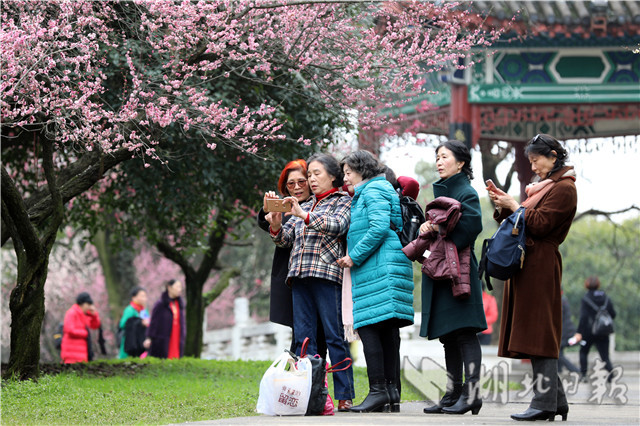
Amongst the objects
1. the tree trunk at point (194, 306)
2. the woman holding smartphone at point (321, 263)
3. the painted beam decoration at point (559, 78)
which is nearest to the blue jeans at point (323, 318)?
the woman holding smartphone at point (321, 263)

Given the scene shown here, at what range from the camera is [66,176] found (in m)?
9.38

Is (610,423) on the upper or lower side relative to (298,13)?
lower

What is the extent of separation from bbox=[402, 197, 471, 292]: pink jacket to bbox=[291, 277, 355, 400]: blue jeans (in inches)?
29.0

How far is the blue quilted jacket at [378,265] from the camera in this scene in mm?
6484

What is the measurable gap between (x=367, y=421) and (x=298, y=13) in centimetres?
427

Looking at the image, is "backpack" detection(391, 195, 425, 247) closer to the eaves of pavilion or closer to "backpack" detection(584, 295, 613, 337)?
the eaves of pavilion

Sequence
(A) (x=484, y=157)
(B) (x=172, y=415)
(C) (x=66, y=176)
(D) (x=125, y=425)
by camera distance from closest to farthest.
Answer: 1. (D) (x=125, y=425)
2. (B) (x=172, y=415)
3. (C) (x=66, y=176)
4. (A) (x=484, y=157)

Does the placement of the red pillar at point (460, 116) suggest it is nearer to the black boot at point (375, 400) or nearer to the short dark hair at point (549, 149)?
the short dark hair at point (549, 149)

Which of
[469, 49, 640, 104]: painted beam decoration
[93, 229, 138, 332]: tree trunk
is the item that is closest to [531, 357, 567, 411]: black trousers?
[469, 49, 640, 104]: painted beam decoration

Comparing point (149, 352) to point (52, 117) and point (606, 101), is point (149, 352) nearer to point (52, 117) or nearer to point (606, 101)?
point (52, 117)

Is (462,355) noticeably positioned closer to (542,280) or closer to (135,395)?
(542,280)

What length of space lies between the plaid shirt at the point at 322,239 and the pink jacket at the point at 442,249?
1.96 ft

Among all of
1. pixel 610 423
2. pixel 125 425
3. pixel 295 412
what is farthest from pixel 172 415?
pixel 610 423

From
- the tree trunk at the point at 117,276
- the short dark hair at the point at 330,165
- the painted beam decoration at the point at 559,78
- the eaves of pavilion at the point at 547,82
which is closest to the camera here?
the short dark hair at the point at 330,165
